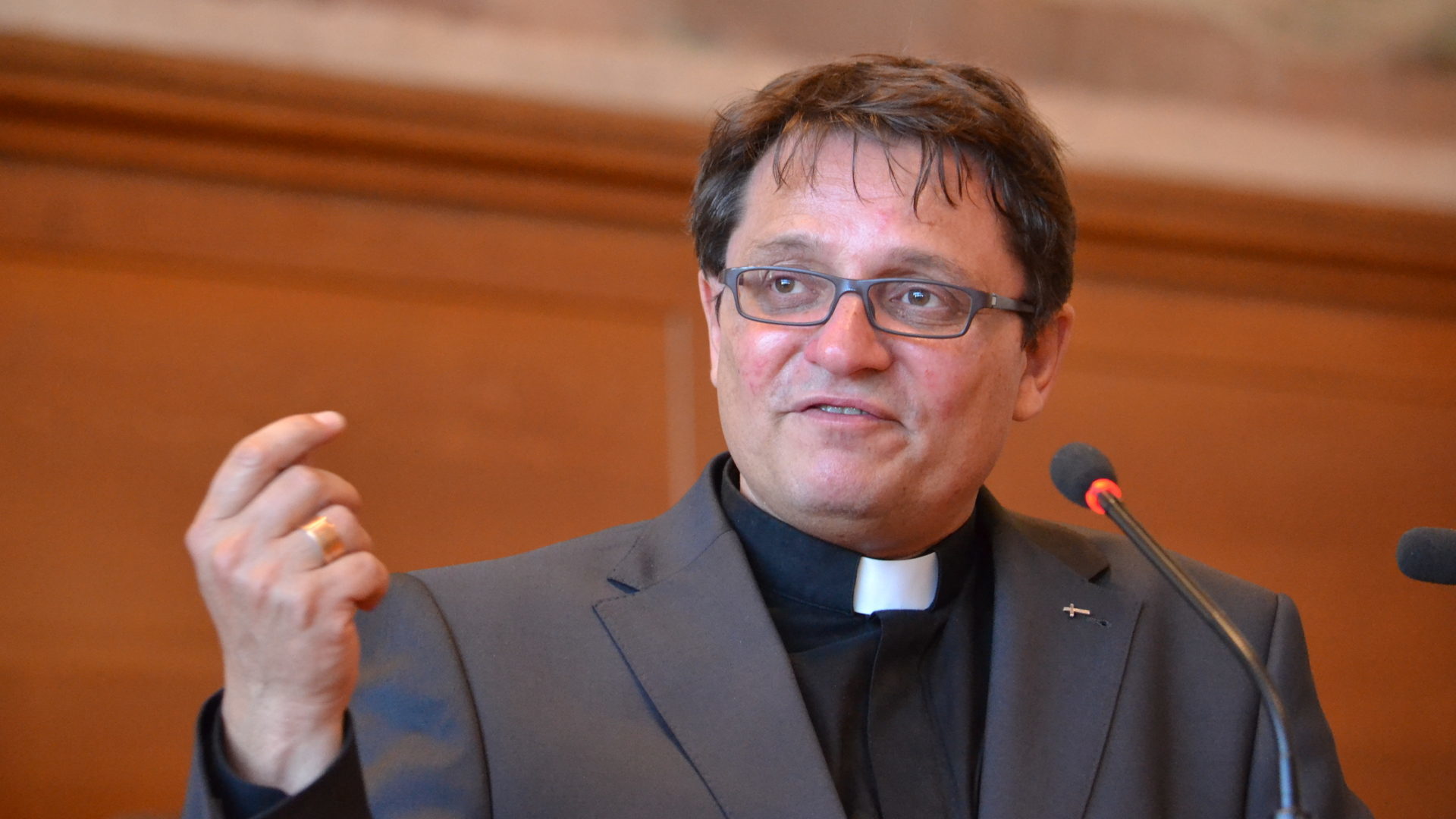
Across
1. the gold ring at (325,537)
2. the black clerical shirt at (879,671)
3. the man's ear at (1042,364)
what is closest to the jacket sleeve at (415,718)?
the gold ring at (325,537)

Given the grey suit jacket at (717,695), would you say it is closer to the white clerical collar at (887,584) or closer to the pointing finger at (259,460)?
the white clerical collar at (887,584)

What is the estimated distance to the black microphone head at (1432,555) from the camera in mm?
1573

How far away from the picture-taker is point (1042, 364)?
2.20 meters

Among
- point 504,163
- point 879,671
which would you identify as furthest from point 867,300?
point 504,163

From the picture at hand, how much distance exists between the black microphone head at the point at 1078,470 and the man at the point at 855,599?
11.0 inches

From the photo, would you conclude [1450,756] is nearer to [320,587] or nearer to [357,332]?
[357,332]

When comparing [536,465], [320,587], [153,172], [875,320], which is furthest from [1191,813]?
[153,172]

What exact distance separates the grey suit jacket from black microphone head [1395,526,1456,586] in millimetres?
419

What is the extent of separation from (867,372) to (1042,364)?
44 centimetres

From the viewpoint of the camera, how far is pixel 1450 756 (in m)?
3.64

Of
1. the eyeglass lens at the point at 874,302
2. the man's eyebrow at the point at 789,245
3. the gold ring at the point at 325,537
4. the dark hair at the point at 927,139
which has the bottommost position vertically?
the gold ring at the point at 325,537

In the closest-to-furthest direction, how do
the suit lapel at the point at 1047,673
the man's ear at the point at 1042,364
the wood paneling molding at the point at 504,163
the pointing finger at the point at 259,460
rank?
1. the pointing finger at the point at 259,460
2. the suit lapel at the point at 1047,673
3. the man's ear at the point at 1042,364
4. the wood paneling molding at the point at 504,163

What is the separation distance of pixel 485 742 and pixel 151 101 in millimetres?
1860

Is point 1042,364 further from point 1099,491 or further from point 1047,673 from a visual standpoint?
point 1099,491
